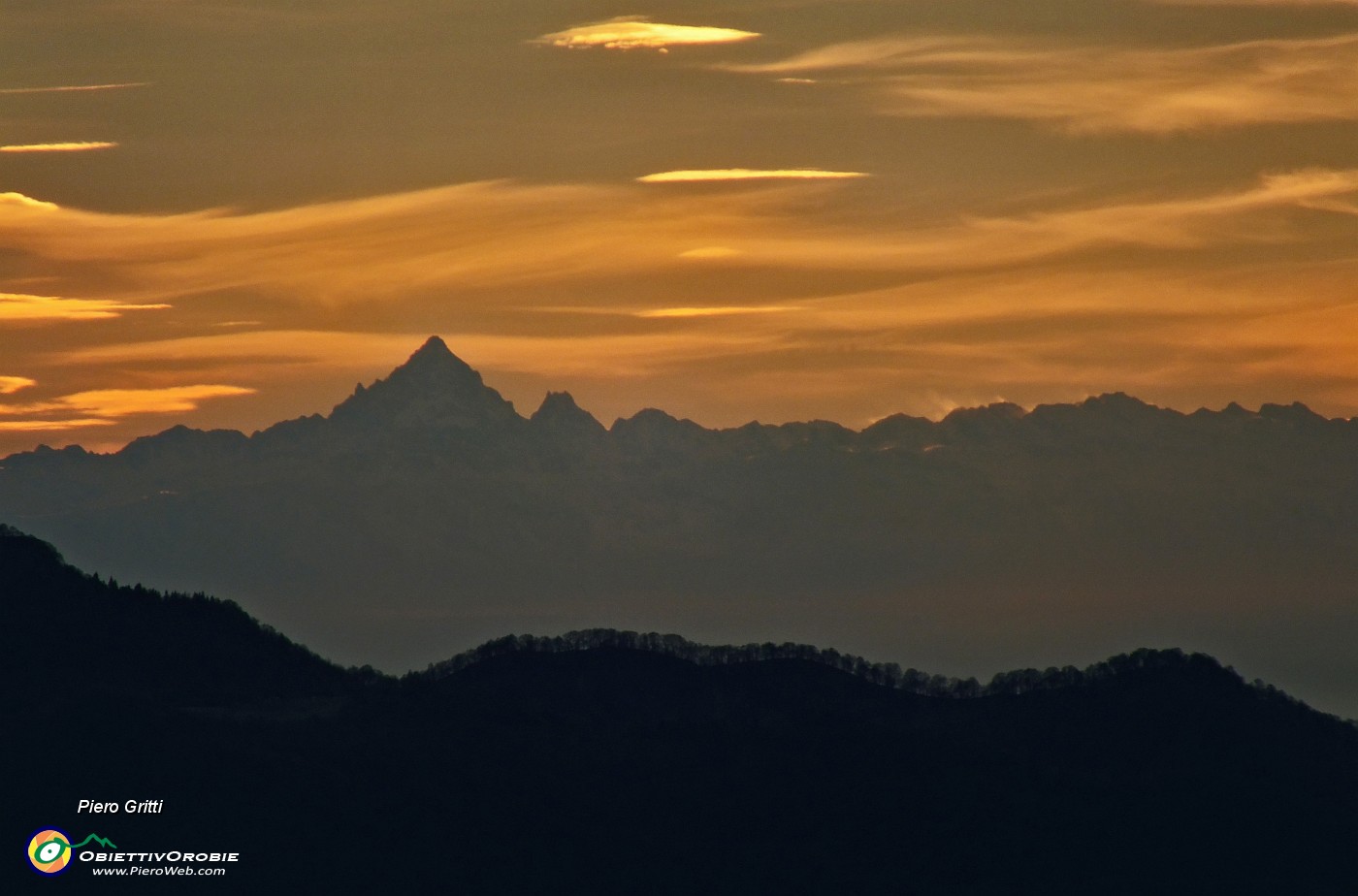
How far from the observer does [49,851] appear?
194 m

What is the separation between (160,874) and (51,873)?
9744mm

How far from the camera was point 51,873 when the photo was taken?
193 meters

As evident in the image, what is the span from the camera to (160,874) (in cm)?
19812

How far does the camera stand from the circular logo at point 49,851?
193 m

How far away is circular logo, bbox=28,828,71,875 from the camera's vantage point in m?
193
